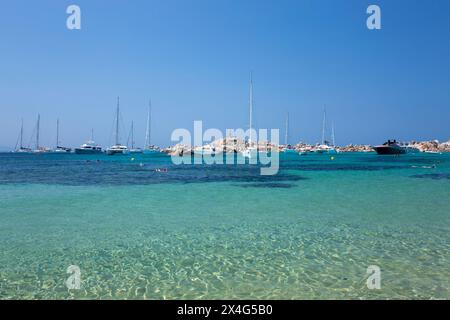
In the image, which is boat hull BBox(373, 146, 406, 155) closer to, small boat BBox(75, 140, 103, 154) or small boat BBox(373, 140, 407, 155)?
small boat BBox(373, 140, 407, 155)

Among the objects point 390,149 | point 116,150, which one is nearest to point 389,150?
point 390,149

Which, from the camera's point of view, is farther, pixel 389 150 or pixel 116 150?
pixel 116 150

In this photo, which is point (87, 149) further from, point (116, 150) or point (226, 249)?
point (226, 249)

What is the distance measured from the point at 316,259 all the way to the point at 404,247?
3.32 metres

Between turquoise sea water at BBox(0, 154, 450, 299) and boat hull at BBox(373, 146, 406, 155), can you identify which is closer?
turquoise sea water at BBox(0, 154, 450, 299)

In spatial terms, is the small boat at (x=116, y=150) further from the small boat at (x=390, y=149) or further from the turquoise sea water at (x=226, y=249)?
the turquoise sea water at (x=226, y=249)

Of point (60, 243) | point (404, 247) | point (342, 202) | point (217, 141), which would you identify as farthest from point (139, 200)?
point (217, 141)

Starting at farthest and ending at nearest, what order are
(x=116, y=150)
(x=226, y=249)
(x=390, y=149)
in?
1. (x=116, y=150)
2. (x=390, y=149)
3. (x=226, y=249)

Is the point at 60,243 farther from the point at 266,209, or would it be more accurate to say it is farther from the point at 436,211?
the point at 436,211

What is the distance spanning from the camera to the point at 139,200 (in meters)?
21.4

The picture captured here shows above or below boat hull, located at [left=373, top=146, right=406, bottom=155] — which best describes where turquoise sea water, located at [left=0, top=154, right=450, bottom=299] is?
below

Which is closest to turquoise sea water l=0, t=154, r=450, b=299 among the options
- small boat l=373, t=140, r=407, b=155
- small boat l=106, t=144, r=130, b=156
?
small boat l=373, t=140, r=407, b=155

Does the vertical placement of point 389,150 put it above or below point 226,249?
above
